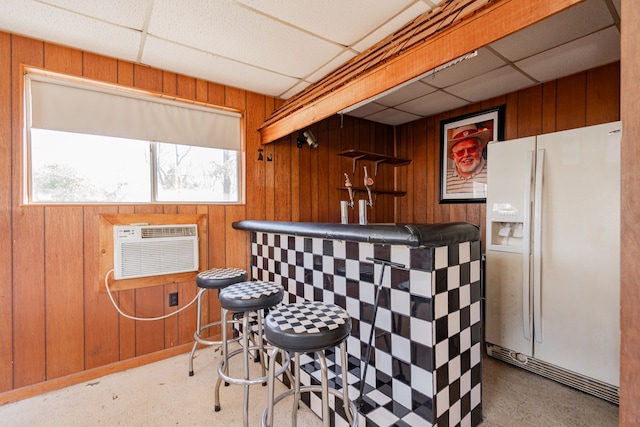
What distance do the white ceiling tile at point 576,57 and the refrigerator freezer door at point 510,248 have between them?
64 cm

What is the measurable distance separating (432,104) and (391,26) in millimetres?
1459

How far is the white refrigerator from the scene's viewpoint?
1.82 meters

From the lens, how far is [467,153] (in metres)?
3.13

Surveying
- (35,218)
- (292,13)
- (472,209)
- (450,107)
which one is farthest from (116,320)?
(450,107)

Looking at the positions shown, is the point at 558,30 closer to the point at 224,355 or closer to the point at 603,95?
the point at 603,95

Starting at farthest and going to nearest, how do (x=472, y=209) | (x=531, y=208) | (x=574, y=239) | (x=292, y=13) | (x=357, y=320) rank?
(x=472, y=209) < (x=531, y=208) < (x=574, y=239) < (x=292, y=13) < (x=357, y=320)

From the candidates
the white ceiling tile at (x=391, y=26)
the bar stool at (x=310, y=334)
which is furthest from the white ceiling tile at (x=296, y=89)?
the bar stool at (x=310, y=334)

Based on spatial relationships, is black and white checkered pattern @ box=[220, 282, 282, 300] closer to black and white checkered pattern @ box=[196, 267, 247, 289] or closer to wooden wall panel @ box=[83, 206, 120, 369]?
black and white checkered pattern @ box=[196, 267, 247, 289]

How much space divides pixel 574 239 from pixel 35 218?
3667mm

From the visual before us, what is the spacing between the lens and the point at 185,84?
101 inches

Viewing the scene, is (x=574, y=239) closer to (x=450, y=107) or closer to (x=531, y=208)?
(x=531, y=208)

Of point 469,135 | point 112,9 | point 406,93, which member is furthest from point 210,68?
point 469,135

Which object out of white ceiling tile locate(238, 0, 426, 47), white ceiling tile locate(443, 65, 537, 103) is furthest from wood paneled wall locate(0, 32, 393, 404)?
white ceiling tile locate(443, 65, 537, 103)

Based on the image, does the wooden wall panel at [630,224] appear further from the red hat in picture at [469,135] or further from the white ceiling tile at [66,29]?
the white ceiling tile at [66,29]
